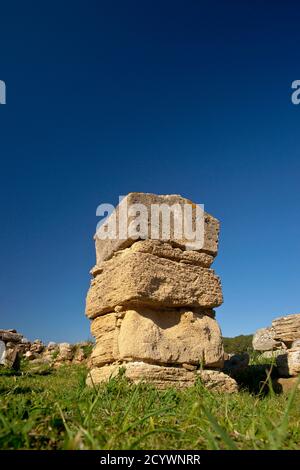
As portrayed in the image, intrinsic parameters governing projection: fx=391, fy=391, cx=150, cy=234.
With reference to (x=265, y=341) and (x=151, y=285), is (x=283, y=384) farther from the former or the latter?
(x=265, y=341)

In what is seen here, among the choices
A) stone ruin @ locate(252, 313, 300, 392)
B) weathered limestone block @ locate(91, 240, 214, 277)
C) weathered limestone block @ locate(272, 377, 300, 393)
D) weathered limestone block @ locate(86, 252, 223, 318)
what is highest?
weathered limestone block @ locate(91, 240, 214, 277)

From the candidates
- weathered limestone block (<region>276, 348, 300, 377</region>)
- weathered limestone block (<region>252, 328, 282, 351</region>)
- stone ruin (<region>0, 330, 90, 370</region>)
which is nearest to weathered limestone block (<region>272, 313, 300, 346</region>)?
weathered limestone block (<region>252, 328, 282, 351</region>)

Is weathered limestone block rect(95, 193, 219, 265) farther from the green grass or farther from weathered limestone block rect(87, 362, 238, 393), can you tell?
the green grass

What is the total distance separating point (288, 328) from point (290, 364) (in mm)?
2893

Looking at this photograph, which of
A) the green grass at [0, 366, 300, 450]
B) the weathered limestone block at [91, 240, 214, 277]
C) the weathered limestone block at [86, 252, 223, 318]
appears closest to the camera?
the green grass at [0, 366, 300, 450]

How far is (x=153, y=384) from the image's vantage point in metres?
4.72

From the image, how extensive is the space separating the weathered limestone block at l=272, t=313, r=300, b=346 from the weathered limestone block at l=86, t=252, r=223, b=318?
548cm

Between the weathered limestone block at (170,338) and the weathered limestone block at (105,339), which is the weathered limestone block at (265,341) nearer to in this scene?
the weathered limestone block at (170,338)

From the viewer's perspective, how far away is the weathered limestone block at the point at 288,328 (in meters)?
10.5

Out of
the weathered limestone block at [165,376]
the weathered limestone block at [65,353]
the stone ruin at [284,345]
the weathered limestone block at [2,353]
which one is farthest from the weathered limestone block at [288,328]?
the weathered limestone block at [2,353]

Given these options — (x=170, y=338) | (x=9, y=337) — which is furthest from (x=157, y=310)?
(x=9, y=337)

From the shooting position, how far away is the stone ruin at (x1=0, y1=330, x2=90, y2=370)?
42.2 ft

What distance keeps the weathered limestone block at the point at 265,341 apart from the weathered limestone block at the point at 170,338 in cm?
727
